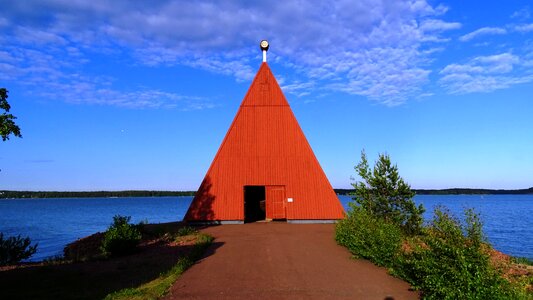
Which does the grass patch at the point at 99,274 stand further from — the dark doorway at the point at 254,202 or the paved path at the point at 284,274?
the dark doorway at the point at 254,202

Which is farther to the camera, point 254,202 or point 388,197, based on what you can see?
point 254,202

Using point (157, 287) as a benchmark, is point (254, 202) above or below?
above

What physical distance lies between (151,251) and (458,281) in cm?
1356

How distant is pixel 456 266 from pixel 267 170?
63.5 ft

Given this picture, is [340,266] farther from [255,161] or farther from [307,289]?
[255,161]

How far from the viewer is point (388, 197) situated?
1934cm

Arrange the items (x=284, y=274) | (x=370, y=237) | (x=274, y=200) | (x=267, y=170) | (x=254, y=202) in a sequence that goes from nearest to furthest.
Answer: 1. (x=284, y=274)
2. (x=370, y=237)
3. (x=274, y=200)
4. (x=267, y=170)
5. (x=254, y=202)

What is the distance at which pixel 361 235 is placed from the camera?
609 inches

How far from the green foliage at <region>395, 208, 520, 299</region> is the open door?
1664 centimetres

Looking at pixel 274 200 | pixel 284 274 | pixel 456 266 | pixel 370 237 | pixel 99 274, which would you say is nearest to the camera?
pixel 456 266

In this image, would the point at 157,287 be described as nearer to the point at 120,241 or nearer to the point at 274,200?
the point at 120,241

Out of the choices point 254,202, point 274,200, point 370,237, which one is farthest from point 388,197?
point 254,202

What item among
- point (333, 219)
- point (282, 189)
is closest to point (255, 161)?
point (282, 189)

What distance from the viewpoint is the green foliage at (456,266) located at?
8469 millimetres
